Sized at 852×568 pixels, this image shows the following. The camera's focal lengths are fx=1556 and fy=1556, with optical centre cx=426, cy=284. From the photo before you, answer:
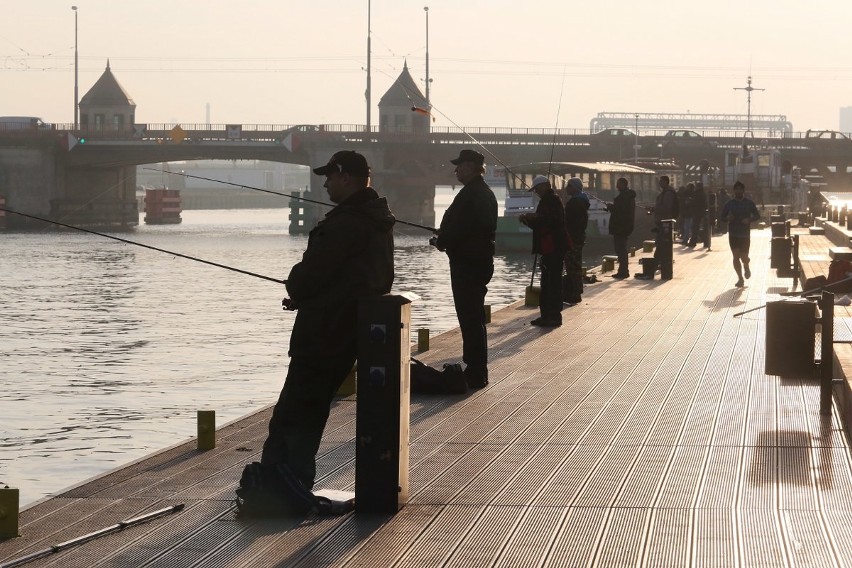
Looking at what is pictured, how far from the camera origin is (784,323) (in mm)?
10672

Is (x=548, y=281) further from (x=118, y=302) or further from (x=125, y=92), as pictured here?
(x=125, y=92)

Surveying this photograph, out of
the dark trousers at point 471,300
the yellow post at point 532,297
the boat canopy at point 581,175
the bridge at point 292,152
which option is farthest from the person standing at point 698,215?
the bridge at point 292,152

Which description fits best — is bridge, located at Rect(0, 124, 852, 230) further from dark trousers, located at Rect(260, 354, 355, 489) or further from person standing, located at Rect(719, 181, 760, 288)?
dark trousers, located at Rect(260, 354, 355, 489)

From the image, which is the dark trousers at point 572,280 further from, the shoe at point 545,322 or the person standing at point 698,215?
the person standing at point 698,215

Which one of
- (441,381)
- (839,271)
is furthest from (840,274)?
(441,381)

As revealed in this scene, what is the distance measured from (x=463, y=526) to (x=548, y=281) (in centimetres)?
943

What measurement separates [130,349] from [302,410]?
18881mm

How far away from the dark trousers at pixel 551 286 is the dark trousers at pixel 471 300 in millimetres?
4156

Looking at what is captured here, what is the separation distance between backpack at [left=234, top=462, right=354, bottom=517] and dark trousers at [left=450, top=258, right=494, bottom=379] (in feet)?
14.5

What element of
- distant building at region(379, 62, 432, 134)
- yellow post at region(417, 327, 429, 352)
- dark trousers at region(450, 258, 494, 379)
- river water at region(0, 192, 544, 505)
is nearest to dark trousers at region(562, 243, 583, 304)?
river water at region(0, 192, 544, 505)

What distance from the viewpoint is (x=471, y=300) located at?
1148cm

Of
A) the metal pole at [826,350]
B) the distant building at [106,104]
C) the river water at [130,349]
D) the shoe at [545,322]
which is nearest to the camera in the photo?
the metal pole at [826,350]

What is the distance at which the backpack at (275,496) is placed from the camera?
7.11 metres

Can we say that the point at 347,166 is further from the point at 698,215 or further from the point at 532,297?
the point at 698,215
